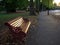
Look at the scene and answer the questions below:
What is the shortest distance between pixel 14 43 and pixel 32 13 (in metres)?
31.1

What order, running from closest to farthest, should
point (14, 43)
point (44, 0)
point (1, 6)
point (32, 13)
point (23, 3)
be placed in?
point (14, 43)
point (32, 13)
point (23, 3)
point (1, 6)
point (44, 0)

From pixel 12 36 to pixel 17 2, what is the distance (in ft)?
145

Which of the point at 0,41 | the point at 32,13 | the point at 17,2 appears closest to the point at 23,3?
the point at 17,2

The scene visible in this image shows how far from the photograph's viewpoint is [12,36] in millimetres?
9805

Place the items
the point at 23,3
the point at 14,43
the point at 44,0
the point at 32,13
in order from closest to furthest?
the point at 14,43 < the point at 32,13 < the point at 23,3 < the point at 44,0

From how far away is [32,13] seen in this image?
40344 mm

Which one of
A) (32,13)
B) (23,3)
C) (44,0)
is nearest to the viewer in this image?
(32,13)

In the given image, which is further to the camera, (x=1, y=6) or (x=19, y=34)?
(x=1, y=6)

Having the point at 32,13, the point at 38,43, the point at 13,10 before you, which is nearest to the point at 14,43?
the point at 38,43

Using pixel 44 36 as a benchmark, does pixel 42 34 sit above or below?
below

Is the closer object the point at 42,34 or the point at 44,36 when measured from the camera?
the point at 44,36

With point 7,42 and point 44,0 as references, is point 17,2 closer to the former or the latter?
point 44,0

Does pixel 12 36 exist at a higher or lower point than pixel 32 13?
higher

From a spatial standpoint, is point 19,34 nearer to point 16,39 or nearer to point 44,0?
A: point 16,39
